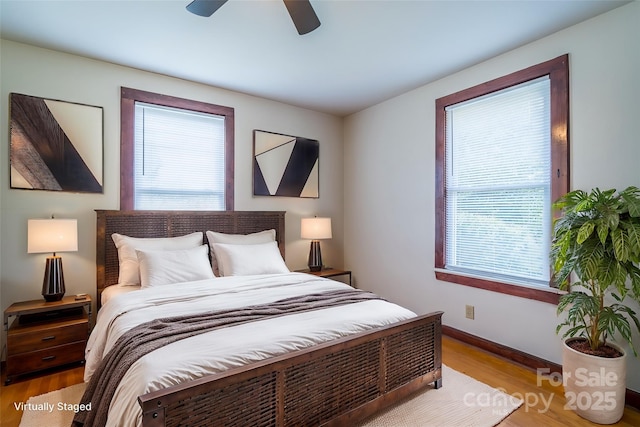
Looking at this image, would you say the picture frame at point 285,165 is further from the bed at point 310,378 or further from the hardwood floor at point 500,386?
the hardwood floor at point 500,386

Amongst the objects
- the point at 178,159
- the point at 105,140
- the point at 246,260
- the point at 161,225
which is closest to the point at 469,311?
the point at 246,260

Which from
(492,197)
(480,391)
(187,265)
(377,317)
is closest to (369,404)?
(377,317)

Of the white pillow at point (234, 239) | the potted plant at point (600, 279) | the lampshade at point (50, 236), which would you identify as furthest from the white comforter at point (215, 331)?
the potted plant at point (600, 279)

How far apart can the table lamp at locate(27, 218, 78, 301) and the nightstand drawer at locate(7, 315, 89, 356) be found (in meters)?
0.27

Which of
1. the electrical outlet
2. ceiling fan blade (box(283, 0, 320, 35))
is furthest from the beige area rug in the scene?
ceiling fan blade (box(283, 0, 320, 35))

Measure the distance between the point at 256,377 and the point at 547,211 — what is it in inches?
98.7

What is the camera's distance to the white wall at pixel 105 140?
2623mm

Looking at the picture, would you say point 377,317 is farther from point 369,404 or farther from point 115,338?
point 115,338

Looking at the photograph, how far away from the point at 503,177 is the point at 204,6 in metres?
2.68

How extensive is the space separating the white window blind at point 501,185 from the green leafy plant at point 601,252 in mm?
499

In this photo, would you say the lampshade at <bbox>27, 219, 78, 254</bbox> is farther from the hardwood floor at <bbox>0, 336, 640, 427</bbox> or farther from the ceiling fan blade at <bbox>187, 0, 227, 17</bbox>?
the ceiling fan blade at <bbox>187, 0, 227, 17</bbox>

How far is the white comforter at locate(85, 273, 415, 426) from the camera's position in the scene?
1363 mm

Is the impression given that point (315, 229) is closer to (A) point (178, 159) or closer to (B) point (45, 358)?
(A) point (178, 159)

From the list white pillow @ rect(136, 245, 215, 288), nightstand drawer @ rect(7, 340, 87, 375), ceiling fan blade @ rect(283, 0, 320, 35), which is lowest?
nightstand drawer @ rect(7, 340, 87, 375)
